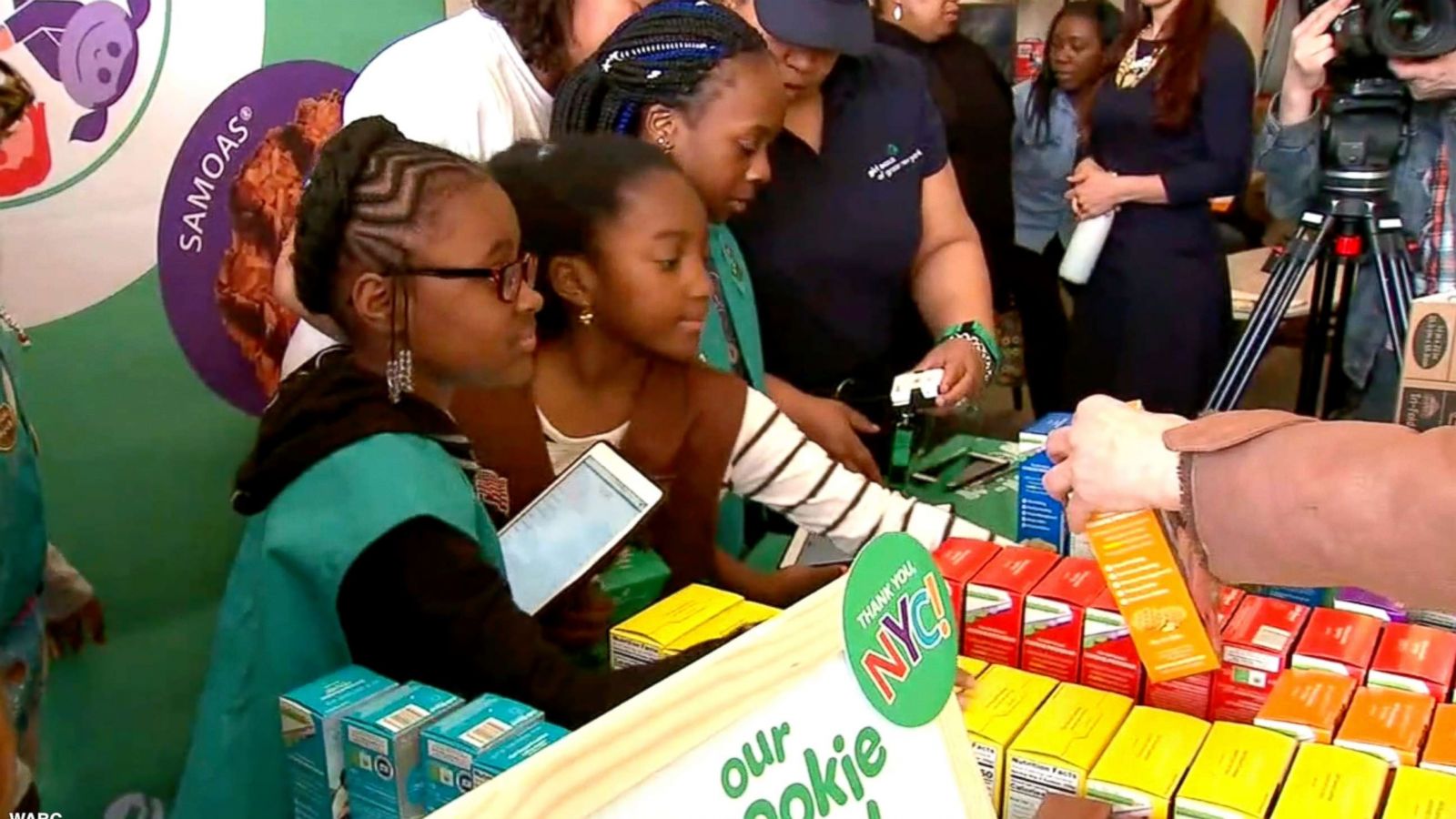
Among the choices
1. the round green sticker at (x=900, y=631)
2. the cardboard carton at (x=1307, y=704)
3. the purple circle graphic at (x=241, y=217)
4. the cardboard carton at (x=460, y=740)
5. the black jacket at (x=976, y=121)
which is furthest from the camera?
the black jacket at (x=976, y=121)

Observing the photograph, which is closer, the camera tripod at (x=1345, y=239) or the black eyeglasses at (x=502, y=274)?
the black eyeglasses at (x=502, y=274)

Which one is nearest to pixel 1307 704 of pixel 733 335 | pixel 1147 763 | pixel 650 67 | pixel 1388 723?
pixel 1388 723

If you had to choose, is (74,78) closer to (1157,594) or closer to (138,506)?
(138,506)

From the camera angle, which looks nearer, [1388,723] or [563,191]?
[1388,723]

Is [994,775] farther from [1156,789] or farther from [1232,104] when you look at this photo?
[1232,104]

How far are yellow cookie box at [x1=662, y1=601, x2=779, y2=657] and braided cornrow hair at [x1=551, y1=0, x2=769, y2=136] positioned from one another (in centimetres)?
59

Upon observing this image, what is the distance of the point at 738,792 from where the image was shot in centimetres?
55

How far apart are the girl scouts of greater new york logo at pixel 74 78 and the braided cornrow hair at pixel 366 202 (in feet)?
1.85

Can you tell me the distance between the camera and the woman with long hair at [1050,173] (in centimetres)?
338

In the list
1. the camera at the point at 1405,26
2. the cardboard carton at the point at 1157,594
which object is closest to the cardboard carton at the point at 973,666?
the cardboard carton at the point at 1157,594

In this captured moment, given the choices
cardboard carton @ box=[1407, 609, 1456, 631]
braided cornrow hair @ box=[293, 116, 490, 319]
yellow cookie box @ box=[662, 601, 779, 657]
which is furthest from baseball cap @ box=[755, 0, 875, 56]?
cardboard carton @ box=[1407, 609, 1456, 631]

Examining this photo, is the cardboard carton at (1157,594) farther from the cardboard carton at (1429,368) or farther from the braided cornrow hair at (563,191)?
the cardboard carton at (1429,368)

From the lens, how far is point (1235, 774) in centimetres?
79

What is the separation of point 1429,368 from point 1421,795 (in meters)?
0.98
